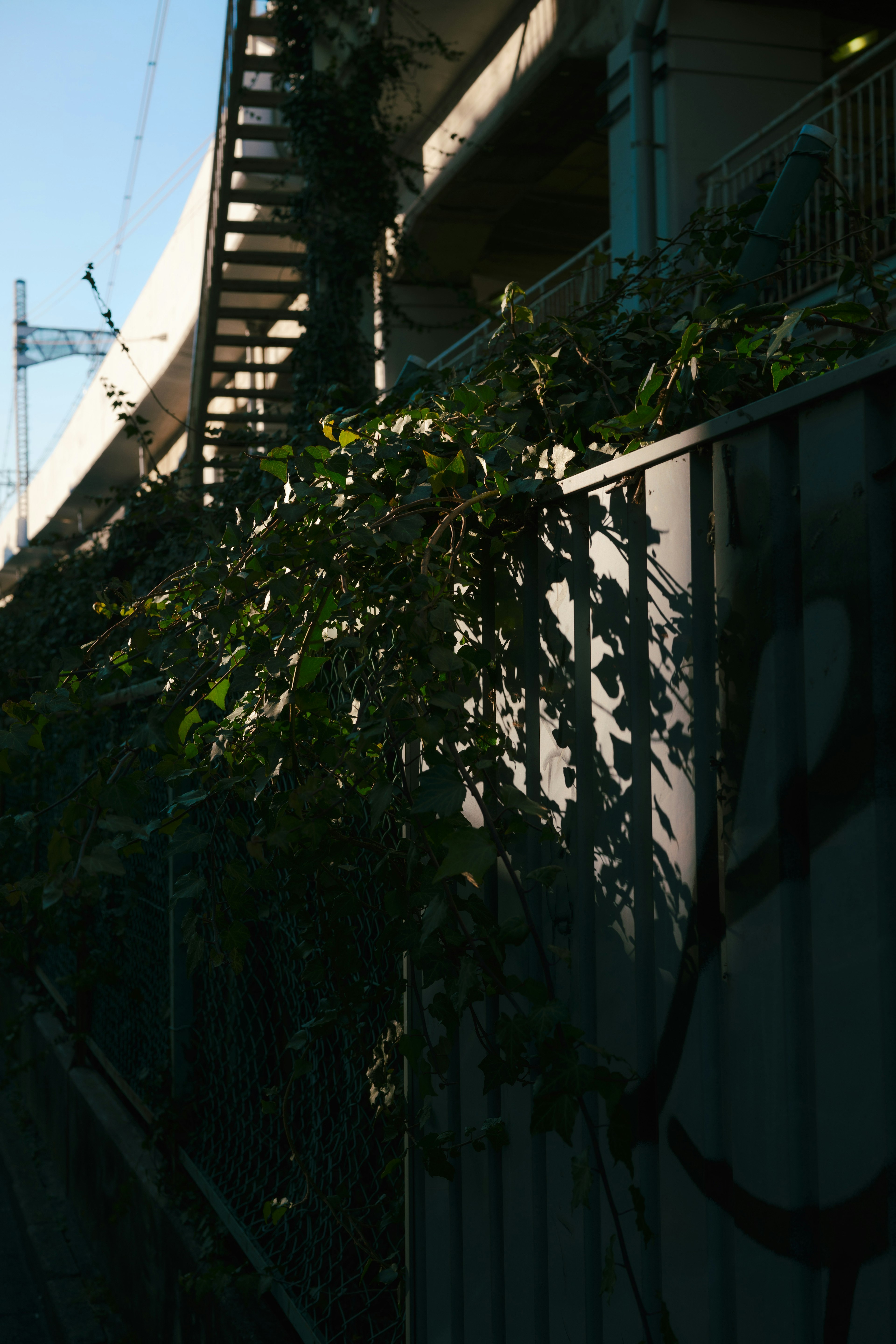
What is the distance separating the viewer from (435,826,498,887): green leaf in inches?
65.9

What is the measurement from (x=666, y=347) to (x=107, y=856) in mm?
1438

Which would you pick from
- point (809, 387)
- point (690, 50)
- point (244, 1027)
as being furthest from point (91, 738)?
point (690, 50)

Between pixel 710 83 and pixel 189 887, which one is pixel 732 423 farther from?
pixel 710 83

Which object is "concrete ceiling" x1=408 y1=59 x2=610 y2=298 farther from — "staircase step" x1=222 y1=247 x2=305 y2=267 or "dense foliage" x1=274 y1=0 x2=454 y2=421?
"staircase step" x1=222 y1=247 x2=305 y2=267

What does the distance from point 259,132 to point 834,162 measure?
6.34 metres

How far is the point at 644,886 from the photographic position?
1.73 meters

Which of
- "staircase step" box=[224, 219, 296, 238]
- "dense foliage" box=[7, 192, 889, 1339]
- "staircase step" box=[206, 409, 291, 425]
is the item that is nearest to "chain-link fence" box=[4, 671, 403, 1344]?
"dense foliage" box=[7, 192, 889, 1339]

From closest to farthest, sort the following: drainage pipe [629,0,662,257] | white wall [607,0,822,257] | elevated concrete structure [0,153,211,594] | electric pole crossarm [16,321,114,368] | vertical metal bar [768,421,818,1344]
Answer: vertical metal bar [768,421,818,1344] < white wall [607,0,822,257] < drainage pipe [629,0,662,257] < elevated concrete structure [0,153,211,594] < electric pole crossarm [16,321,114,368]

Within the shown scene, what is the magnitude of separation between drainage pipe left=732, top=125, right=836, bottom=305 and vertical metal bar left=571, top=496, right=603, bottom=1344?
24.4 inches

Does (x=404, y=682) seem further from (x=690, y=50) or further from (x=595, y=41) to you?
(x=595, y=41)

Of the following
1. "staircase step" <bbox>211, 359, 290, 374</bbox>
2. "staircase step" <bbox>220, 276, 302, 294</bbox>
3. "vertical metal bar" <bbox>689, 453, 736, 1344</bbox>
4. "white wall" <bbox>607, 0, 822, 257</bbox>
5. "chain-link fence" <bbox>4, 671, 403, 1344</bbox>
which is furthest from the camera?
"staircase step" <bbox>220, 276, 302, 294</bbox>

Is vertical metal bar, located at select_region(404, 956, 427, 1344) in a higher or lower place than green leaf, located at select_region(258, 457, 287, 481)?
lower

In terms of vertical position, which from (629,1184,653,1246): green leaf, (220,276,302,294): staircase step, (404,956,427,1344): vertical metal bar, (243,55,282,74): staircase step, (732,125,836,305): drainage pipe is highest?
(243,55,282,74): staircase step

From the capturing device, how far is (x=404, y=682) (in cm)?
189
